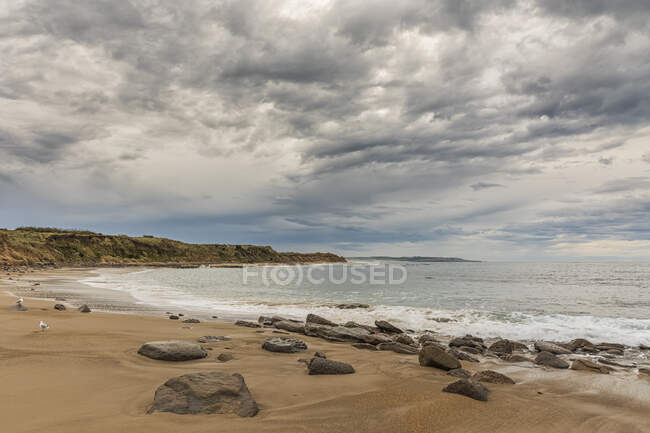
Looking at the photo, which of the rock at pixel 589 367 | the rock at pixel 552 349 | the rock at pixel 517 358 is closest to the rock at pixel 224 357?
the rock at pixel 517 358

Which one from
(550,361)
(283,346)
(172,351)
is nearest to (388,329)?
(550,361)

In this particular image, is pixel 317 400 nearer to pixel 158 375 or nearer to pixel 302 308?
pixel 158 375

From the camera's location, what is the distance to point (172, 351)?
22.4 ft

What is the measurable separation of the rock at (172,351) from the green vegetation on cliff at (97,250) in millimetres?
77623

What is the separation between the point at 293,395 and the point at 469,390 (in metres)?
2.63

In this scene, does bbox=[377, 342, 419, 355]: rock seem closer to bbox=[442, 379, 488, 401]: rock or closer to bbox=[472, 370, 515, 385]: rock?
bbox=[472, 370, 515, 385]: rock

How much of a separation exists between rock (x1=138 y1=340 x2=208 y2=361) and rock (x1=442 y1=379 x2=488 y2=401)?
4.76 meters

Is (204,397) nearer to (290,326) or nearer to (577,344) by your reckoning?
(290,326)

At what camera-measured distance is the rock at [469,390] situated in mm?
→ 5148

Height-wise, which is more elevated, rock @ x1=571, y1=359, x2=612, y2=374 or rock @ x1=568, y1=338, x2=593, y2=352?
rock @ x1=571, y1=359, x2=612, y2=374

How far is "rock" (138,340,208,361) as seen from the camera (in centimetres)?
678

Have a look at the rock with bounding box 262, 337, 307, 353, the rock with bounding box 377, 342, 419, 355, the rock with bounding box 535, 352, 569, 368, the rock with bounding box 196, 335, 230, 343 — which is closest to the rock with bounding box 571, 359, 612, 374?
the rock with bounding box 535, 352, 569, 368

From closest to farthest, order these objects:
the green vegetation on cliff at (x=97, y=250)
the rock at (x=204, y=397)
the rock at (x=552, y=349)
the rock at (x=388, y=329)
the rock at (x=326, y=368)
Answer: the rock at (x=204, y=397) < the rock at (x=326, y=368) < the rock at (x=552, y=349) < the rock at (x=388, y=329) < the green vegetation on cliff at (x=97, y=250)

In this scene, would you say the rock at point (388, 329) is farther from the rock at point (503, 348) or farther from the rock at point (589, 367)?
the rock at point (589, 367)
